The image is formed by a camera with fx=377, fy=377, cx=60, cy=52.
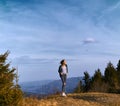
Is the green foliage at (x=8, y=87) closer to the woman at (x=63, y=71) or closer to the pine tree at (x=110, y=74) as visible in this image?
the woman at (x=63, y=71)

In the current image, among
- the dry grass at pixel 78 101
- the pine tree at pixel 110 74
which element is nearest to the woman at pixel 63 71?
the dry grass at pixel 78 101

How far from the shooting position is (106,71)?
67062 millimetres

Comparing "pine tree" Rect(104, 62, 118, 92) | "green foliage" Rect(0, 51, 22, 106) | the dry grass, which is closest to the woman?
the dry grass

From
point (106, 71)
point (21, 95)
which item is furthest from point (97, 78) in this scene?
point (21, 95)

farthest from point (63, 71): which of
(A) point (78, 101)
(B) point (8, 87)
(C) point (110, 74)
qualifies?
(C) point (110, 74)

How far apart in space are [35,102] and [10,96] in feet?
12.6

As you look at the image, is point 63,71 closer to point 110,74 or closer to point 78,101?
point 78,101

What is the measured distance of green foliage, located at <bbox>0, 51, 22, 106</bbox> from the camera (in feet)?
44.9

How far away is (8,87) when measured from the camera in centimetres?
1385

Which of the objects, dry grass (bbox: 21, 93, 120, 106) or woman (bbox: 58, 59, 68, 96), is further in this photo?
woman (bbox: 58, 59, 68, 96)

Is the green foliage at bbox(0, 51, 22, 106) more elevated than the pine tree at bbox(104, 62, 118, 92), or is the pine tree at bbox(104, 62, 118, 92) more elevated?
the pine tree at bbox(104, 62, 118, 92)

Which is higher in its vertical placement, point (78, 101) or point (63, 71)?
point (63, 71)

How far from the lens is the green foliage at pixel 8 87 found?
13688mm

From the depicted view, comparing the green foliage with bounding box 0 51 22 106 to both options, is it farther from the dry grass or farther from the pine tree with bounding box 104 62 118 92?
the pine tree with bounding box 104 62 118 92
